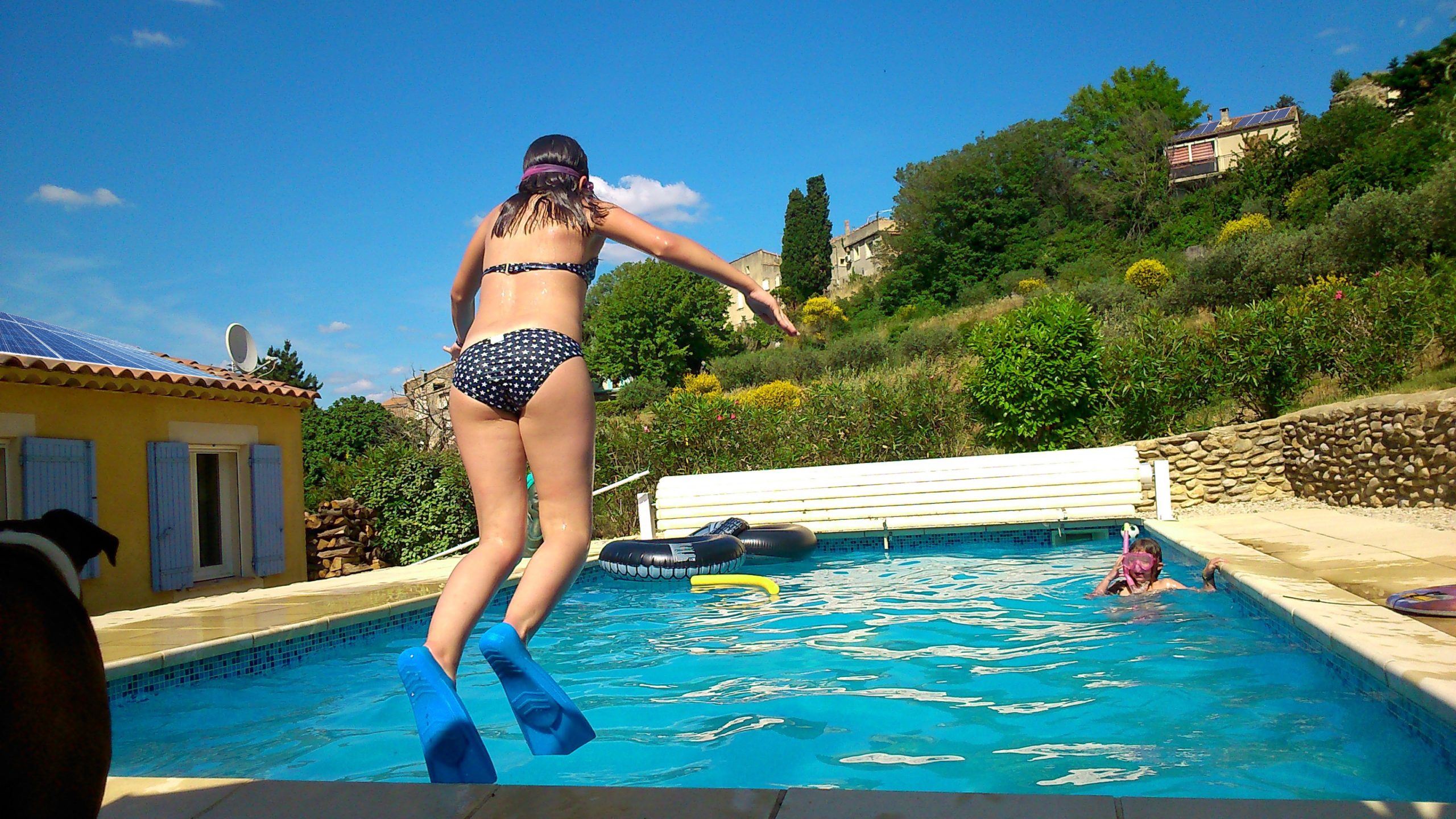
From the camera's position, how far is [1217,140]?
131 feet

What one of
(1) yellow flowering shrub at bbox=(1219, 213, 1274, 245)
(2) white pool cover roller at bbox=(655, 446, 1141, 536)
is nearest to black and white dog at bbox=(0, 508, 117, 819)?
(2) white pool cover roller at bbox=(655, 446, 1141, 536)

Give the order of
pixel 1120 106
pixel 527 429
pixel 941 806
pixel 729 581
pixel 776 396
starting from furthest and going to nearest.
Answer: pixel 1120 106 < pixel 776 396 < pixel 729 581 < pixel 527 429 < pixel 941 806

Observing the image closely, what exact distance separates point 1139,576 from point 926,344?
2154cm

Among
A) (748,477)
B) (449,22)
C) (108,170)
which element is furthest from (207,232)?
(748,477)

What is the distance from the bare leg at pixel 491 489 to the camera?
2133 millimetres

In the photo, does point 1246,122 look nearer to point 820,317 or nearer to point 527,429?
point 820,317

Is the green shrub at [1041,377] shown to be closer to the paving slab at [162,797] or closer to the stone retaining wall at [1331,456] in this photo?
the stone retaining wall at [1331,456]

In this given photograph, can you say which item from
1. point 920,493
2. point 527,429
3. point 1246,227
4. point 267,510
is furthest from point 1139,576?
point 1246,227

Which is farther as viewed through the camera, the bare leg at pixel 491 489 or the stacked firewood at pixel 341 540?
the stacked firewood at pixel 341 540

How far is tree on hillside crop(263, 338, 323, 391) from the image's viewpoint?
1367 inches

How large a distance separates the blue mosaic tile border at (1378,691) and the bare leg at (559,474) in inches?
93.9

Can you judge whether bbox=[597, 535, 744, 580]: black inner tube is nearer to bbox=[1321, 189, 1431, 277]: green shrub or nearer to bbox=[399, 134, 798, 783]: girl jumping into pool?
bbox=[399, 134, 798, 783]: girl jumping into pool

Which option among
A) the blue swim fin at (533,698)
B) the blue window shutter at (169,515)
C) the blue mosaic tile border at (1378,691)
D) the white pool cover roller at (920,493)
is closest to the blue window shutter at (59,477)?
the blue window shutter at (169,515)

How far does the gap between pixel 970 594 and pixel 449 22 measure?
8492 millimetres
